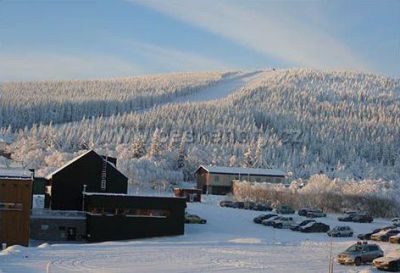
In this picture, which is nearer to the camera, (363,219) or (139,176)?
(363,219)

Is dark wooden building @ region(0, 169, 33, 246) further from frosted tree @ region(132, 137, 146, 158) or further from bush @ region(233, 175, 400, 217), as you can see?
frosted tree @ region(132, 137, 146, 158)

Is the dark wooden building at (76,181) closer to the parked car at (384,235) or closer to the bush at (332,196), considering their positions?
the parked car at (384,235)

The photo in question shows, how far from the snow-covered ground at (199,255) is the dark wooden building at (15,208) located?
5.64 m

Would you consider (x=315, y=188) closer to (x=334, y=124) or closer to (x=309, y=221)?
(x=309, y=221)

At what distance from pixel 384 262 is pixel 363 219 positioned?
97.5ft

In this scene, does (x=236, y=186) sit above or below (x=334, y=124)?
below

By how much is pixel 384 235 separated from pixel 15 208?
24812 millimetres

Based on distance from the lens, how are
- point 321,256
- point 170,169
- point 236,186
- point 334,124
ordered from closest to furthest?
point 321,256, point 236,186, point 170,169, point 334,124

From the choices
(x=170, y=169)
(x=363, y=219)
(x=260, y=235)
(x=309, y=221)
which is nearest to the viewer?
(x=260, y=235)

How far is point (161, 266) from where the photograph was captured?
27984 mm

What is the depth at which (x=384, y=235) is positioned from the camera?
44.0 meters

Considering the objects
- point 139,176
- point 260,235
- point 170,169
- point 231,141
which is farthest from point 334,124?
point 260,235

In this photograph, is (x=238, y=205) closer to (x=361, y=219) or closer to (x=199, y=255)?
(x=361, y=219)

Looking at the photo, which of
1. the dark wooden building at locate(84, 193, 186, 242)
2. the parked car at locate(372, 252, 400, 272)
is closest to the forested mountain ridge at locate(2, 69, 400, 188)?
the dark wooden building at locate(84, 193, 186, 242)
